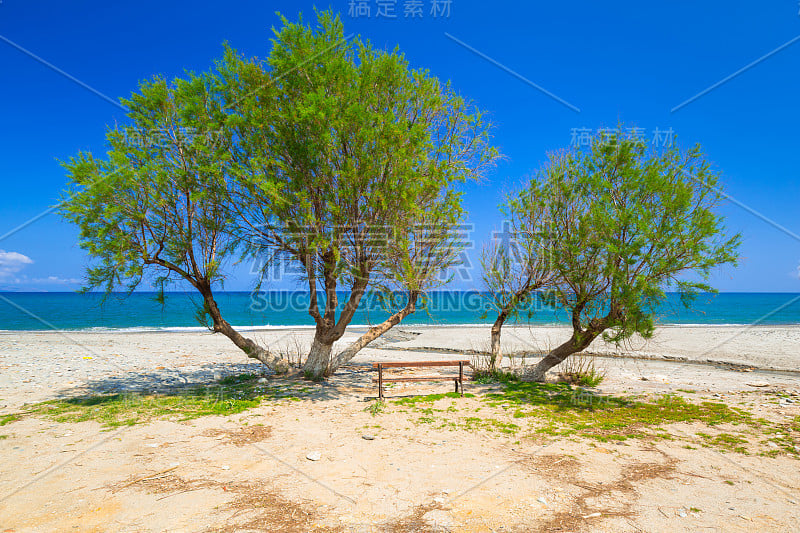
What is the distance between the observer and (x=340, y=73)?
383 inches

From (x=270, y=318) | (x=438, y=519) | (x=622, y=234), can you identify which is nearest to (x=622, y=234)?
(x=622, y=234)

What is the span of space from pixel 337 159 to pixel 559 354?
7984 mm

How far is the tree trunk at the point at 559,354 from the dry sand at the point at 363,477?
9.24 ft

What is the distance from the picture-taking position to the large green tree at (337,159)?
9.38 metres

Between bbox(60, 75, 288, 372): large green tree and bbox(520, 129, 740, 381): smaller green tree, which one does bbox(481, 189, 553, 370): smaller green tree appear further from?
bbox(60, 75, 288, 372): large green tree

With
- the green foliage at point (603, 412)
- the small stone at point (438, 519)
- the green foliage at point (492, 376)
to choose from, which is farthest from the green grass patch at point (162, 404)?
the small stone at point (438, 519)

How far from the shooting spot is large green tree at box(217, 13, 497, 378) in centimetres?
938

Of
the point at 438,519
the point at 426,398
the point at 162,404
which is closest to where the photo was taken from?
the point at 438,519

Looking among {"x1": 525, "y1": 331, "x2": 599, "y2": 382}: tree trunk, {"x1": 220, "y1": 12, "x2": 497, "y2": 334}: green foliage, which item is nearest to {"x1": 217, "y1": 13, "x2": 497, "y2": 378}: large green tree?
{"x1": 220, "y1": 12, "x2": 497, "y2": 334}: green foliage

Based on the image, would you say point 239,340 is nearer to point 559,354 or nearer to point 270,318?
point 559,354

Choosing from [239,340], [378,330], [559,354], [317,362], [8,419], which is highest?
[378,330]

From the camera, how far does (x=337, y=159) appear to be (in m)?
9.80

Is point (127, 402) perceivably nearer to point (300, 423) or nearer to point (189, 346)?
point (300, 423)

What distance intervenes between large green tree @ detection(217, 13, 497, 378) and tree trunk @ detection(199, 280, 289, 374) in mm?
1705
